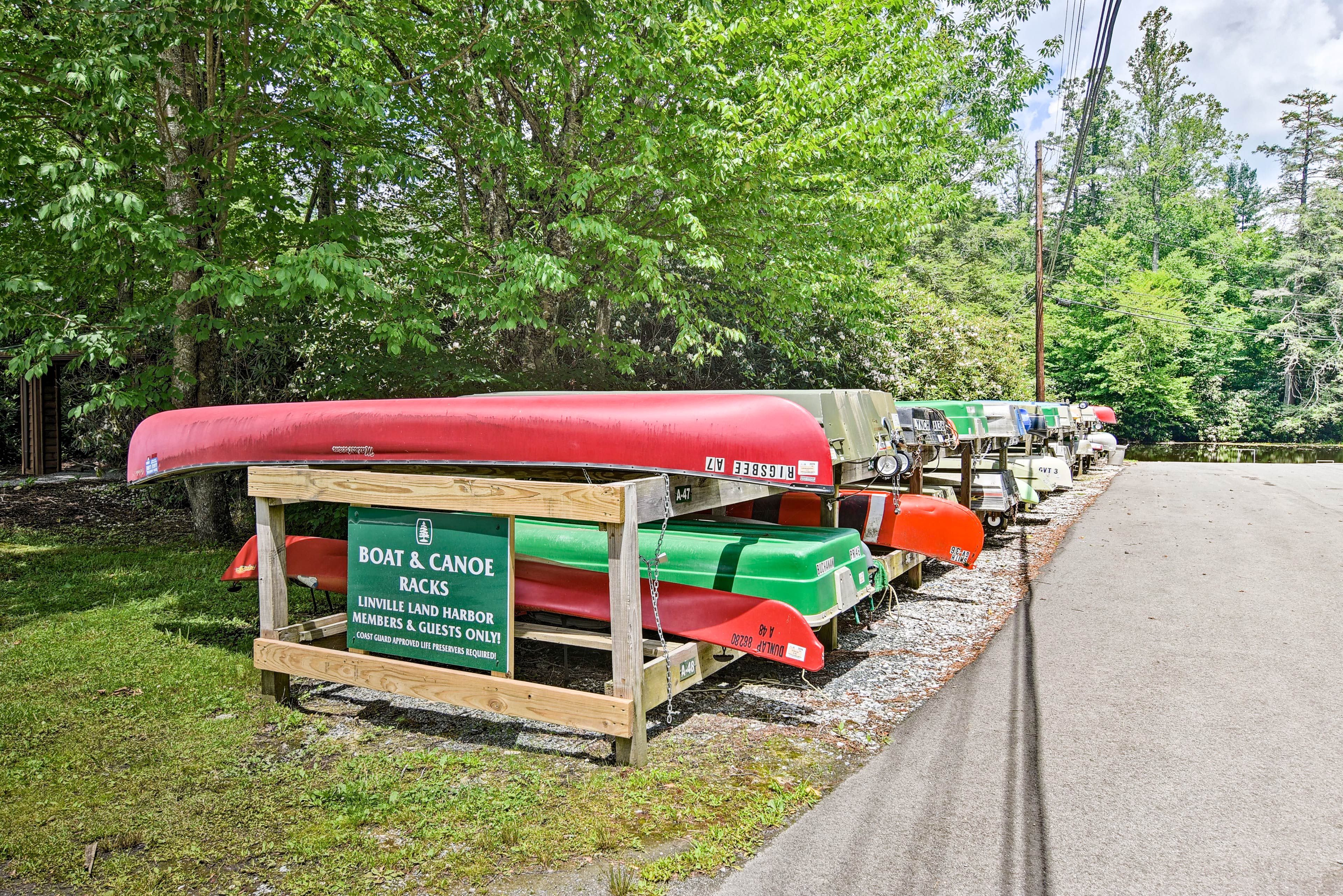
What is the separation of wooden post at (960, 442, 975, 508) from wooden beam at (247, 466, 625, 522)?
6.85m

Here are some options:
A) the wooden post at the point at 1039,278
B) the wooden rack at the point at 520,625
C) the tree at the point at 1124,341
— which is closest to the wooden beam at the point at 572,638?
the wooden rack at the point at 520,625

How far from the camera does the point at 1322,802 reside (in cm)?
374

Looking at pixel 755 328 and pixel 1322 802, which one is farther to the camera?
pixel 755 328

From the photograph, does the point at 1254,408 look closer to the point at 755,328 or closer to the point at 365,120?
the point at 755,328

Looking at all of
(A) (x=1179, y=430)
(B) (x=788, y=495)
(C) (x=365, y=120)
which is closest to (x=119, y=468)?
(C) (x=365, y=120)

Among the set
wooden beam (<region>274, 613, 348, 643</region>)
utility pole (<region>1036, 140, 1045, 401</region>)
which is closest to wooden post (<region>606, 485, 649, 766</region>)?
wooden beam (<region>274, 613, 348, 643</region>)

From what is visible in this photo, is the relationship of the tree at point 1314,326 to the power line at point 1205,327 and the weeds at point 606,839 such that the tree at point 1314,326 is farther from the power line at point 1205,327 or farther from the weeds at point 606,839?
the weeds at point 606,839

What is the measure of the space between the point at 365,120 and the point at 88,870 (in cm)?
711

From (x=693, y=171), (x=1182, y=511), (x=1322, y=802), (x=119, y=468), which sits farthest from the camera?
(x=1182, y=511)

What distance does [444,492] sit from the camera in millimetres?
4363

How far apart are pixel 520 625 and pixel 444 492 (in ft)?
3.75

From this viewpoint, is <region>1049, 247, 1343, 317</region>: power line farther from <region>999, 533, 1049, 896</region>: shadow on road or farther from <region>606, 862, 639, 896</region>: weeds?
<region>606, 862, 639, 896</region>: weeds

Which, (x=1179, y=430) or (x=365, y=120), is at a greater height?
(x=365, y=120)

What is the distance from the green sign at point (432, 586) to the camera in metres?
4.36
